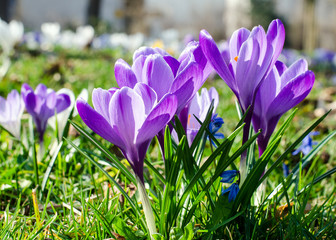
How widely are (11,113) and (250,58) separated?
1.00 meters

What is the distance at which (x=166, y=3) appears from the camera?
26.4 metres

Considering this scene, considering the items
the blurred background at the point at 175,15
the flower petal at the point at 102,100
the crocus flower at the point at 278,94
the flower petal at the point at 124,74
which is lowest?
the flower petal at the point at 102,100

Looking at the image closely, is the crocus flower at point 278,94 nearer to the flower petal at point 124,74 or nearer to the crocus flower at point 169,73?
the crocus flower at point 169,73

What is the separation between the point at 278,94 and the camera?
0.87 m

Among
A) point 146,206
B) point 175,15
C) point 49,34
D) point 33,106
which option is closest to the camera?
point 146,206

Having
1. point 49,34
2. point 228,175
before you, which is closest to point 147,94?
point 228,175

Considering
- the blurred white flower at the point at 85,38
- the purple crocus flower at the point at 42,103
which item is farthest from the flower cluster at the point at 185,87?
the blurred white flower at the point at 85,38

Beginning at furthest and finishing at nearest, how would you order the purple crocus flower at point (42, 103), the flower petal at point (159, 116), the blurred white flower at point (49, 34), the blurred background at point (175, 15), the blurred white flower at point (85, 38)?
the blurred background at point (175, 15), the blurred white flower at point (85, 38), the blurred white flower at point (49, 34), the purple crocus flower at point (42, 103), the flower petal at point (159, 116)

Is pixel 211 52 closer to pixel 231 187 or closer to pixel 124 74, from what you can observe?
pixel 124 74

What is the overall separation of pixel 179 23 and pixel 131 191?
24971mm

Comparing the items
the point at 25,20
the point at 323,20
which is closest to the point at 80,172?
the point at 323,20

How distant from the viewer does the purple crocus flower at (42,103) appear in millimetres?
1440

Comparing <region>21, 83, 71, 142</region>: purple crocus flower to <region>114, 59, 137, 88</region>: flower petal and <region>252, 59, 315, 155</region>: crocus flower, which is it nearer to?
<region>114, 59, 137, 88</region>: flower petal

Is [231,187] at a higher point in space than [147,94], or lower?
lower
